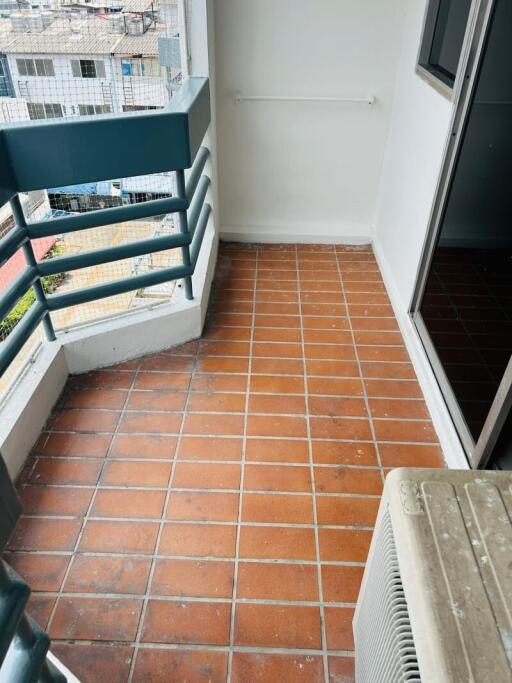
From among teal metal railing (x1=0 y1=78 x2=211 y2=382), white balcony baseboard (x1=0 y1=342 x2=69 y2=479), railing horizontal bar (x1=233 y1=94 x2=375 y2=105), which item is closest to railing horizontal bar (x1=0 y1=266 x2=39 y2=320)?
teal metal railing (x1=0 y1=78 x2=211 y2=382)

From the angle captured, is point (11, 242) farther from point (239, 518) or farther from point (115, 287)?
point (239, 518)

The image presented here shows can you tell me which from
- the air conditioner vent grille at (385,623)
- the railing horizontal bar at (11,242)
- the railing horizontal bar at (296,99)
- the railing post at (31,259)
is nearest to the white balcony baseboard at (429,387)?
the air conditioner vent grille at (385,623)

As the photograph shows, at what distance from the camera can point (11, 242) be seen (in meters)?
2.14

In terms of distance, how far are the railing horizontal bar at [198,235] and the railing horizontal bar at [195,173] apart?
12.1 inches

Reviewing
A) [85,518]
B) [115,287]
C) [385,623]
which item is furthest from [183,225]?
[385,623]

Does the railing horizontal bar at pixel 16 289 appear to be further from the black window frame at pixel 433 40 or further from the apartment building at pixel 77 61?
the black window frame at pixel 433 40

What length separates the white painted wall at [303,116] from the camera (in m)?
3.43

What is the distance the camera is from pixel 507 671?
873 mm

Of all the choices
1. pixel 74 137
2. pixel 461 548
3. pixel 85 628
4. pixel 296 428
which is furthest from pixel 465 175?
pixel 85 628

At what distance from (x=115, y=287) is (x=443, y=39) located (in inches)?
91.1

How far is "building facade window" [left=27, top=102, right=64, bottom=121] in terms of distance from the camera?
2154 millimetres

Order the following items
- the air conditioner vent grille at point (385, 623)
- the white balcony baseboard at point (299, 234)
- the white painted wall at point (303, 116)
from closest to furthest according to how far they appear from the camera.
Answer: the air conditioner vent grille at point (385, 623) → the white painted wall at point (303, 116) → the white balcony baseboard at point (299, 234)

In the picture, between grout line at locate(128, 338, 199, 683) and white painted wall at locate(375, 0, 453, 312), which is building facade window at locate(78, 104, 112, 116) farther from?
white painted wall at locate(375, 0, 453, 312)

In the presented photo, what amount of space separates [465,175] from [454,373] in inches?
38.2
